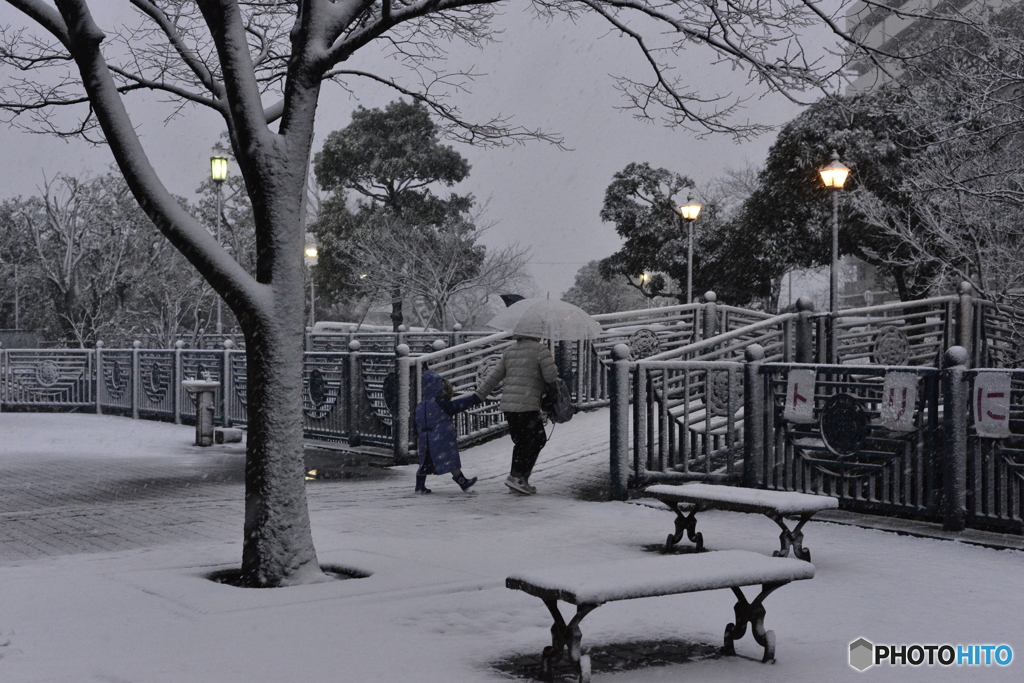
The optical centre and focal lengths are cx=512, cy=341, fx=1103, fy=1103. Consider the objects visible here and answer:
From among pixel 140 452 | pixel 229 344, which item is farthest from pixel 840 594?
pixel 229 344

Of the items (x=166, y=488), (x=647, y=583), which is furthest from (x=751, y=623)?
(x=166, y=488)

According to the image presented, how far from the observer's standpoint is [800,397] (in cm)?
982

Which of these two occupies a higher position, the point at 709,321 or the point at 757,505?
the point at 709,321

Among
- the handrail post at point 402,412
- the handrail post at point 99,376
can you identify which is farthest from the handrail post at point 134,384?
the handrail post at point 402,412

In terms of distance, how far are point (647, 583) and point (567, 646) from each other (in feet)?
1.48

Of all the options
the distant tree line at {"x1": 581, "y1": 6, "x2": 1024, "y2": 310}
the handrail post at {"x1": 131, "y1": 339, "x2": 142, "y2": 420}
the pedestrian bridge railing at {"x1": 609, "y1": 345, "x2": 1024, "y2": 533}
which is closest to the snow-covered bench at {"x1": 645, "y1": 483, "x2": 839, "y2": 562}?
the pedestrian bridge railing at {"x1": 609, "y1": 345, "x2": 1024, "y2": 533}

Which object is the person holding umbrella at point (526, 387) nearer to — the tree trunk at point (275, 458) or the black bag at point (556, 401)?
the black bag at point (556, 401)

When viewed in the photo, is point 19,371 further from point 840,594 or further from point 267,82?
point 840,594

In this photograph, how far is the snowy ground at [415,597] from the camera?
505 centimetres

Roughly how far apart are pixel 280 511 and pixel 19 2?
11.8 feet

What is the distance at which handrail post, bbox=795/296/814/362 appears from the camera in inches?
604

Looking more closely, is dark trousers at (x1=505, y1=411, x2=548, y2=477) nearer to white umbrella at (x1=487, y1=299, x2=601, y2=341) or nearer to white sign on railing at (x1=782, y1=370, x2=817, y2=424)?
white umbrella at (x1=487, y1=299, x2=601, y2=341)

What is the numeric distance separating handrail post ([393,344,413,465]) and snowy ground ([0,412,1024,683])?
2579 mm

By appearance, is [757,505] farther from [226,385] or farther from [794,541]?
[226,385]
